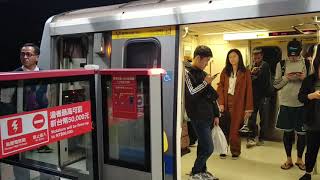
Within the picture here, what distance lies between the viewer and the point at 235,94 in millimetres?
5246

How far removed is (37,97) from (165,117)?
1232 millimetres

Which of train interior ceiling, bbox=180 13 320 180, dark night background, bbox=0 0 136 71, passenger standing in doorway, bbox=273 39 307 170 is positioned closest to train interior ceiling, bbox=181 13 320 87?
train interior ceiling, bbox=180 13 320 180

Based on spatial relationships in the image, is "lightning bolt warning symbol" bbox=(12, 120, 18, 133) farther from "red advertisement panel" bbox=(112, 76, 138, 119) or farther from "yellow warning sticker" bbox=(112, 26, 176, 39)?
"yellow warning sticker" bbox=(112, 26, 176, 39)

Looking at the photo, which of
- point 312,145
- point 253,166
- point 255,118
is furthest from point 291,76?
point 255,118

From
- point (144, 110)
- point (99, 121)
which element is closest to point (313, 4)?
point (144, 110)

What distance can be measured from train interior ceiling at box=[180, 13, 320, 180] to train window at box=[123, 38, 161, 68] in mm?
1145

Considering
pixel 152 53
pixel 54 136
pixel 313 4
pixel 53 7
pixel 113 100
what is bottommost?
pixel 54 136

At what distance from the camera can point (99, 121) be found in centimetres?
318

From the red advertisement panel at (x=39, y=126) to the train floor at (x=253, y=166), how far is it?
2.61 meters

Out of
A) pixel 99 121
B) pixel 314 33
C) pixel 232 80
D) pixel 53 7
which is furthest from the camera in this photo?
pixel 53 7

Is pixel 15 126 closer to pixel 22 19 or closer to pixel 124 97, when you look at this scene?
pixel 124 97

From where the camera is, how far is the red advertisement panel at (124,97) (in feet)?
8.58

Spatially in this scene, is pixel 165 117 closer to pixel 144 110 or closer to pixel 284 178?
pixel 144 110

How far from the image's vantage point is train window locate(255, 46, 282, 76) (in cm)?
671
